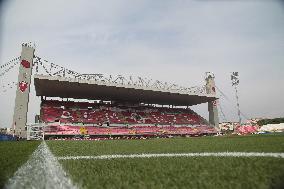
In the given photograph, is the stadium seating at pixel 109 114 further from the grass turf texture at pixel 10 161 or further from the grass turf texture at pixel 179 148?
the grass turf texture at pixel 10 161

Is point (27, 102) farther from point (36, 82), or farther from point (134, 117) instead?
point (134, 117)

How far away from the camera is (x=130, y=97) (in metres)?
39.9

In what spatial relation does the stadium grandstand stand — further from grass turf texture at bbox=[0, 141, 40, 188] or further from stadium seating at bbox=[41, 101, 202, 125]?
grass turf texture at bbox=[0, 141, 40, 188]

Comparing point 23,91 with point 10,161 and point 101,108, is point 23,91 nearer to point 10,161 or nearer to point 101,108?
point 101,108

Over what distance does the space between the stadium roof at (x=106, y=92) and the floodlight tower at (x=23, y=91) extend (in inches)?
60.3

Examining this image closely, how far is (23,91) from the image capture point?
105ft

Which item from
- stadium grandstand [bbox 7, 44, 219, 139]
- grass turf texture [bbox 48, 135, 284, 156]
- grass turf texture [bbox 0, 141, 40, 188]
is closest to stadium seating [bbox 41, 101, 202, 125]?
stadium grandstand [bbox 7, 44, 219, 139]

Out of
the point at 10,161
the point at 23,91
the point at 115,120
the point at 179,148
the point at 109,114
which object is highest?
the point at 23,91

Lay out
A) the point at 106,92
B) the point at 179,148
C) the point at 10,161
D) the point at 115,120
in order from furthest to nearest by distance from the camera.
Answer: the point at 115,120 → the point at 106,92 → the point at 179,148 → the point at 10,161

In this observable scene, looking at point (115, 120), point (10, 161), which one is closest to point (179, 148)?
point (10, 161)

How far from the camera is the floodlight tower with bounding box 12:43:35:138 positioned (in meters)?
30.5

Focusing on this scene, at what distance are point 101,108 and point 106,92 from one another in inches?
156

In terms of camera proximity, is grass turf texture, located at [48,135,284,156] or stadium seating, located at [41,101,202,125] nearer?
grass turf texture, located at [48,135,284,156]

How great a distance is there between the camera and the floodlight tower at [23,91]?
30.5 m
